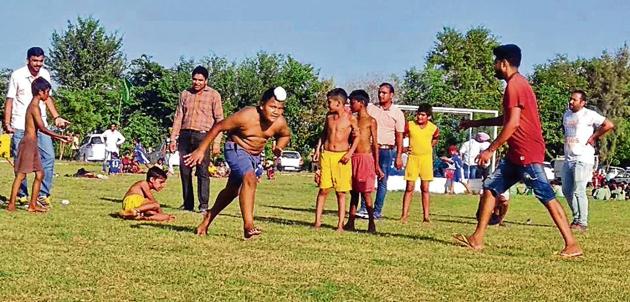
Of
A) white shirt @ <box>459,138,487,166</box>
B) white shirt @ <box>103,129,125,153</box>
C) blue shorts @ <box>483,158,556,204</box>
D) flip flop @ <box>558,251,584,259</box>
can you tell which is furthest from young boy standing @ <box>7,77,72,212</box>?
white shirt @ <box>103,129,125,153</box>

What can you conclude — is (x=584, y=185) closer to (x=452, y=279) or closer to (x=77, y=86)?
(x=452, y=279)

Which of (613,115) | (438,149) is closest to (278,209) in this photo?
(438,149)

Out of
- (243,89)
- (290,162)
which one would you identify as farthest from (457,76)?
(290,162)

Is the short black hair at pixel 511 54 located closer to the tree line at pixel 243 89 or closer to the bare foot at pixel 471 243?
the bare foot at pixel 471 243

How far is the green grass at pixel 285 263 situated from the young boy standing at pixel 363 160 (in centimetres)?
39

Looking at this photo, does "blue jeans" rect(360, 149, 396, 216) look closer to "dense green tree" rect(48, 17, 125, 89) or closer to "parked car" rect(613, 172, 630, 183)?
"parked car" rect(613, 172, 630, 183)

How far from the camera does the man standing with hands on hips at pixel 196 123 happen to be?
513 inches

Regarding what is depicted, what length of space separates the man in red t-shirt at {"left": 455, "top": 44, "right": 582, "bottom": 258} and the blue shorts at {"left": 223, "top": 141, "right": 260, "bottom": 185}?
7.22 feet

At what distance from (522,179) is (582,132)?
3.75 m

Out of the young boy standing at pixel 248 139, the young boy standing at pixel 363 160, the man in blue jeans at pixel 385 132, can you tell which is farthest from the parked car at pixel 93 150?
the young boy standing at pixel 248 139

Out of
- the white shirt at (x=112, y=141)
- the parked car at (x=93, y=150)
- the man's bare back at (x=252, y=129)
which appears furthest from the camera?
the parked car at (x=93, y=150)

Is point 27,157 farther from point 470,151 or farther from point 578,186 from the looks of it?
point 470,151

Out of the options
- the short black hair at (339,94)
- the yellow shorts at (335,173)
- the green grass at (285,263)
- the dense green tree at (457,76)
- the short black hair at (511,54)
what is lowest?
the green grass at (285,263)

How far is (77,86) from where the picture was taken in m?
72.6
